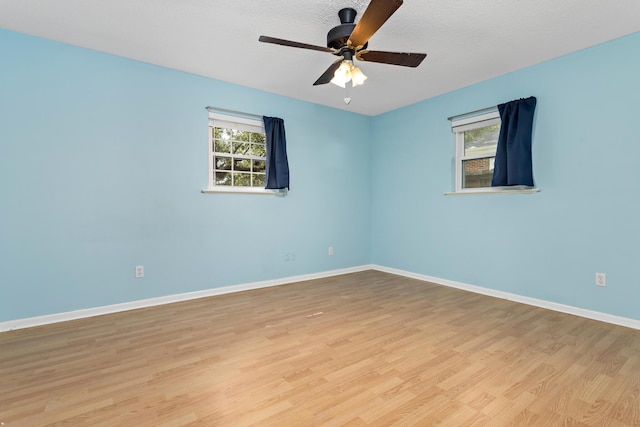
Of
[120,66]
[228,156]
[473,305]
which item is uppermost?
[120,66]

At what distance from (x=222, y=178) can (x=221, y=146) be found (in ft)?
1.34

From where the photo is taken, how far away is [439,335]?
8.04 ft

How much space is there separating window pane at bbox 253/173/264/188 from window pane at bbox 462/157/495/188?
276cm

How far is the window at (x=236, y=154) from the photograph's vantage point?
3.68 meters

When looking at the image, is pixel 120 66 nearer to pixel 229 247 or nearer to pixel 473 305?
pixel 229 247

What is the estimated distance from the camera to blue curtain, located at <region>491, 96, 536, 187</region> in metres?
3.13

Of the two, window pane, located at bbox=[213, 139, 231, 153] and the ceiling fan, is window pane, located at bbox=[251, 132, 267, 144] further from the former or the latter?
the ceiling fan

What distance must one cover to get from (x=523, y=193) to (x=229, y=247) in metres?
3.53

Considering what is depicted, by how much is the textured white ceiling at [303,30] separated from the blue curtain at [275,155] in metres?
0.65

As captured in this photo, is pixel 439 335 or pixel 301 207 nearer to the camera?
pixel 439 335

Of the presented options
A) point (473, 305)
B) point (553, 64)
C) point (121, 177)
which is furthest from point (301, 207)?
point (553, 64)

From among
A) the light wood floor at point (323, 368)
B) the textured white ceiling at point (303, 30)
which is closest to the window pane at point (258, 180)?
the textured white ceiling at point (303, 30)

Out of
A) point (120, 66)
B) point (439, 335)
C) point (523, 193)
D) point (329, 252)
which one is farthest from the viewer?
point (329, 252)

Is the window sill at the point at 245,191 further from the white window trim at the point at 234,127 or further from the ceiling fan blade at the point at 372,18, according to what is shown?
the ceiling fan blade at the point at 372,18
